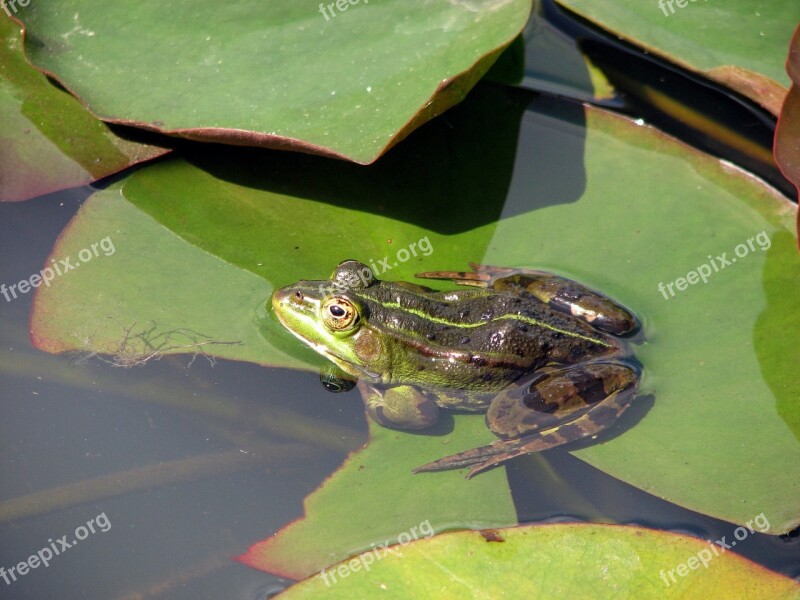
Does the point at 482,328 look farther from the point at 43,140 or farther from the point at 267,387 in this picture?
the point at 43,140

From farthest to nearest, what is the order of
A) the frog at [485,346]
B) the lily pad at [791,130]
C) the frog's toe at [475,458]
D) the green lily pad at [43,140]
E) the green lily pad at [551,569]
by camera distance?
the green lily pad at [43,140] < the frog at [485,346] < the frog's toe at [475,458] < the lily pad at [791,130] < the green lily pad at [551,569]

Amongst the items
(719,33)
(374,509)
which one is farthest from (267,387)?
(719,33)

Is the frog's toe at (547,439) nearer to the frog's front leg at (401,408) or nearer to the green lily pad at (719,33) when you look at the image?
the frog's front leg at (401,408)

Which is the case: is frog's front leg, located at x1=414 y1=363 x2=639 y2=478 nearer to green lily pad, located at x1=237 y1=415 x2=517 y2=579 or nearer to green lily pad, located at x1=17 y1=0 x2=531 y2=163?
green lily pad, located at x1=237 y1=415 x2=517 y2=579

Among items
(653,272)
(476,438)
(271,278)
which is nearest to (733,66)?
(653,272)

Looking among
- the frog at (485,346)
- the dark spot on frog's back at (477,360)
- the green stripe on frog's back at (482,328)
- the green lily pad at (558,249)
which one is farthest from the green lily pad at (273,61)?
the dark spot on frog's back at (477,360)

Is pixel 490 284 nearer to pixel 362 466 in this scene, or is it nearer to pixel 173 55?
pixel 362 466
